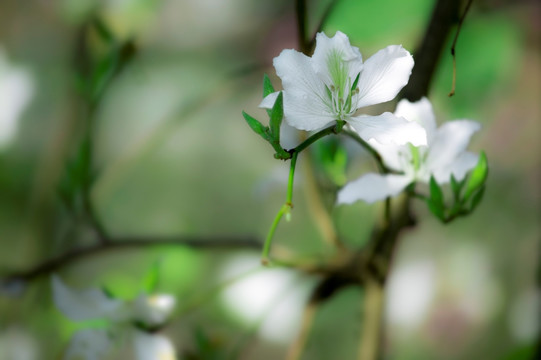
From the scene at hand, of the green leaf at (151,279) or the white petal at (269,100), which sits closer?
the white petal at (269,100)

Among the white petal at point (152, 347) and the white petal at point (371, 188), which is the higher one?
the white petal at point (371, 188)

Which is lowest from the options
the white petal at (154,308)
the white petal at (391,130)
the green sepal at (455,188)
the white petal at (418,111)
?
the white petal at (154,308)

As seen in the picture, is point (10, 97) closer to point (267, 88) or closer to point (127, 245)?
point (127, 245)

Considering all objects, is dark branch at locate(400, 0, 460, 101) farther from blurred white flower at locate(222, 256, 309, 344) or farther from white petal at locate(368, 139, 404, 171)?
blurred white flower at locate(222, 256, 309, 344)

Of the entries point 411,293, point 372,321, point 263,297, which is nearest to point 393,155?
point 372,321

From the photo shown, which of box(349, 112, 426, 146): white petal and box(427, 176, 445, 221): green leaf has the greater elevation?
box(349, 112, 426, 146): white petal

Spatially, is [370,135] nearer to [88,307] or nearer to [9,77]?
[88,307]

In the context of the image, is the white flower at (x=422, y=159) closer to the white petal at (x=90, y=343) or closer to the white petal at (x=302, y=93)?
the white petal at (x=302, y=93)

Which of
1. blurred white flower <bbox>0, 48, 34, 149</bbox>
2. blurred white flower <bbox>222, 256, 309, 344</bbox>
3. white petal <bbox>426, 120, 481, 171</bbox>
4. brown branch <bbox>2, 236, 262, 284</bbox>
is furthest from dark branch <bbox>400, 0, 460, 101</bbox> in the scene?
blurred white flower <bbox>0, 48, 34, 149</bbox>

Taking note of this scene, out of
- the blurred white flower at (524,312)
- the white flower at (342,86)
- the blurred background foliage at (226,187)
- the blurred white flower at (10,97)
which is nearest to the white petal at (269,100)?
the white flower at (342,86)
